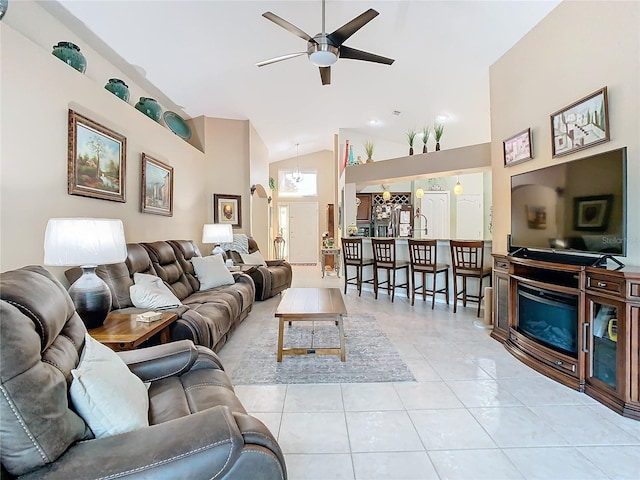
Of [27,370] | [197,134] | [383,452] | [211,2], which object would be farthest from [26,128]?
[197,134]

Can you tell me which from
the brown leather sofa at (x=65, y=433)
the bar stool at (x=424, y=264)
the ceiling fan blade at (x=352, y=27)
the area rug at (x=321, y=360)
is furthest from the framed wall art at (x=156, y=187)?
the bar stool at (x=424, y=264)

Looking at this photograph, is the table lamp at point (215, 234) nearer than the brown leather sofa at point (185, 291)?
No

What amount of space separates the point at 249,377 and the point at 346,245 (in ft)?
11.9

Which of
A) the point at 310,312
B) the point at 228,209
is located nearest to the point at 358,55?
the point at 310,312

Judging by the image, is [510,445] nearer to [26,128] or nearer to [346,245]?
[26,128]

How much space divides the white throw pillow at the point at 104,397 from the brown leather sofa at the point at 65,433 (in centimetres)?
3

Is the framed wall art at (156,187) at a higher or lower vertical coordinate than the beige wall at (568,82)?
lower

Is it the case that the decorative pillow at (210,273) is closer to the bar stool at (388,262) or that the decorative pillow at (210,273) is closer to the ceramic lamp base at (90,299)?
the ceramic lamp base at (90,299)

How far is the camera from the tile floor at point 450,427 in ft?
5.42

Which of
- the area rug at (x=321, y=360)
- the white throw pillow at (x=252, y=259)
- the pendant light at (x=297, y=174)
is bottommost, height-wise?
the area rug at (x=321, y=360)

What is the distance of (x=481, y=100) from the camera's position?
5434mm

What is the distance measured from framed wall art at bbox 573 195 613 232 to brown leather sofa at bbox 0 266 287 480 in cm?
259

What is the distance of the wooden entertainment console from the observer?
6.72ft

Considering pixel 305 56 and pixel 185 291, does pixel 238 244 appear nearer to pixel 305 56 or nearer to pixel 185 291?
pixel 185 291
